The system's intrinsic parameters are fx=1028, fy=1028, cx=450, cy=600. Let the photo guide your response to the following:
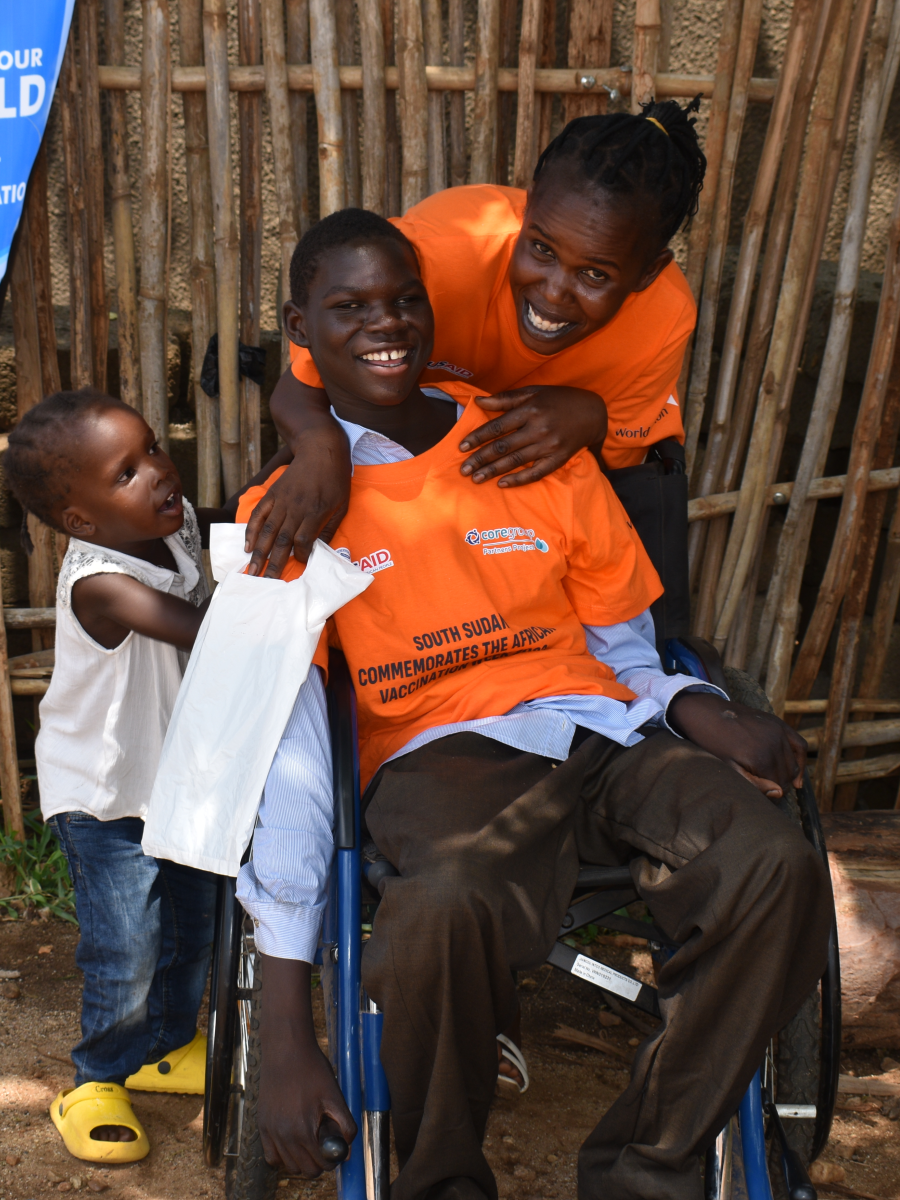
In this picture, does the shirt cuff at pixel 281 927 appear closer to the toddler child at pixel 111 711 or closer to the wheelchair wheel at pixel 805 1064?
the toddler child at pixel 111 711

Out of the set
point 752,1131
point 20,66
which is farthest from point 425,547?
point 20,66

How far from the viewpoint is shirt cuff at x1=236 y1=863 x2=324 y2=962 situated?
1.51 m

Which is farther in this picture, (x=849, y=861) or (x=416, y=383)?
(x=849, y=861)

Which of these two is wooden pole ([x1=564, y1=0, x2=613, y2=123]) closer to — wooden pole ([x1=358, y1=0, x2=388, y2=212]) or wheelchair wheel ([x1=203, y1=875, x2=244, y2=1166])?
wooden pole ([x1=358, y1=0, x2=388, y2=212])

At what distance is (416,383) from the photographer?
1.92m

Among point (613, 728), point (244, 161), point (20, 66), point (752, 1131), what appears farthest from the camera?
point (244, 161)

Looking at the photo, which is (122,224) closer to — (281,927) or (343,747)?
(343,747)

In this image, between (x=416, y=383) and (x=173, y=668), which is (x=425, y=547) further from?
(x=173, y=668)

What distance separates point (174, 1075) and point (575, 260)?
73.8 inches

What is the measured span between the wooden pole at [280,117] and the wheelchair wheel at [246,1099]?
161 cm

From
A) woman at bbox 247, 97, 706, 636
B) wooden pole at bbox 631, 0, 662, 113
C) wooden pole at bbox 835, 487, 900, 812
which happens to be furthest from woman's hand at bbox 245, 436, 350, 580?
wooden pole at bbox 835, 487, 900, 812

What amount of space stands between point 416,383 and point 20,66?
1330mm

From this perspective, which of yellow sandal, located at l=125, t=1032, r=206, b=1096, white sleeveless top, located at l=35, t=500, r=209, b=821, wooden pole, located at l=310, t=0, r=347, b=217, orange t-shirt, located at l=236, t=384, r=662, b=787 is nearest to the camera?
orange t-shirt, located at l=236, t=384, r=662, b=787

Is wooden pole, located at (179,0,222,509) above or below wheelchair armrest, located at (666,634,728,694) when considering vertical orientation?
above
